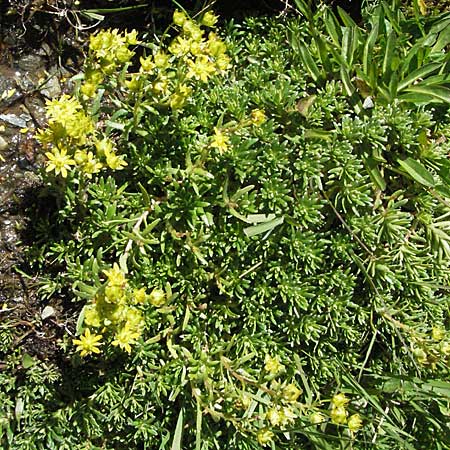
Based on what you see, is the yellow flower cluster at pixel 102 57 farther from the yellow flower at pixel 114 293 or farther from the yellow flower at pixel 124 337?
the yellow flower at pixel 124 337

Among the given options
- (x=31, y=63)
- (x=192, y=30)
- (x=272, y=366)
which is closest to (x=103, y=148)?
(x=192, y=30)

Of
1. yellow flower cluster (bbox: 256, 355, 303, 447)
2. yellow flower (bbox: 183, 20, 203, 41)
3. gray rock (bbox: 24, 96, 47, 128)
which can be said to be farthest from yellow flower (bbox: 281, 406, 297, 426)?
gray rock (bbox: 24, 96, 47, 128)

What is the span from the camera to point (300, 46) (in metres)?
2.94

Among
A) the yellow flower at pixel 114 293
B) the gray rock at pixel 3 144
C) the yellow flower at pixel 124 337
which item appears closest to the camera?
the yellow flower at pixel 114 293

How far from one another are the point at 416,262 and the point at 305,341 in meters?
0.62

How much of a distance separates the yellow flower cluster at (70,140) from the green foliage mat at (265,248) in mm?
137

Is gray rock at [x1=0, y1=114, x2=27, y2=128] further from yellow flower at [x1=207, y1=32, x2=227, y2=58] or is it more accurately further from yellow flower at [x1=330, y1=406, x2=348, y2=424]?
yellow flower at [x1=330, y1=406, x2=348, y2=424]

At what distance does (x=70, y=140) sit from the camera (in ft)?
8.27

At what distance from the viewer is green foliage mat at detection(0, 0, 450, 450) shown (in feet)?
9.25

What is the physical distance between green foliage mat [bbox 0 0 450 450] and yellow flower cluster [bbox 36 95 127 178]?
0.14 metres

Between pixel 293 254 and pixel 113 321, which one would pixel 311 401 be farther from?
pixel 113 321

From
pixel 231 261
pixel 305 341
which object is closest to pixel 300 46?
pixel 231 261

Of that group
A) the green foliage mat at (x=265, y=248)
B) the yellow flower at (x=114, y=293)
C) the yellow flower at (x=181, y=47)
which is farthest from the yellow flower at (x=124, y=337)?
the yellow flower at (x=181, y=47)

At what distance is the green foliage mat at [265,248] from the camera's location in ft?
9.25
